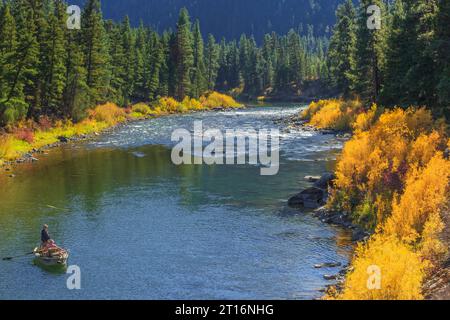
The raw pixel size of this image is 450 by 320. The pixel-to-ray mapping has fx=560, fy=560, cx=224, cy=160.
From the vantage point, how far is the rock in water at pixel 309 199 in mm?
33594

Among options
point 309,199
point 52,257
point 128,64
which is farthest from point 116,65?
point 52,257

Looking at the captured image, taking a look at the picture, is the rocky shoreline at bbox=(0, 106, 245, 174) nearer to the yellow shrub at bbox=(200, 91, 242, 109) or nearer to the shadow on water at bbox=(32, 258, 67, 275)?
the shadow on water at bbox=(32, 258, 67, 275)

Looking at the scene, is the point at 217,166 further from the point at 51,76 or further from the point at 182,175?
the point at 51,76

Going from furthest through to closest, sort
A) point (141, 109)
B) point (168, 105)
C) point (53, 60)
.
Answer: point (168, 105) < point (141, 109) < point (53, 60)

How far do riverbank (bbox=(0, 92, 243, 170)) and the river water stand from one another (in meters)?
4.17

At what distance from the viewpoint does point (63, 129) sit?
70.4 m

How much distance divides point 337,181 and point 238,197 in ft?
24.4

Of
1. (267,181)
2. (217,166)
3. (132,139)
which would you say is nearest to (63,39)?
(132,139)

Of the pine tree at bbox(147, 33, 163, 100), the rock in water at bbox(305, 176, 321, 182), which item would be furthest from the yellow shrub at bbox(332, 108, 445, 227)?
the pine tree at bbox(147, 33, 163, 100)

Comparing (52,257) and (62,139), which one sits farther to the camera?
(62,139)

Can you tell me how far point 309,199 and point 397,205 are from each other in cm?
931

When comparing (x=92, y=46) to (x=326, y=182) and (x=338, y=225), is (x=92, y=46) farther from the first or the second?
(x=338, y=225)

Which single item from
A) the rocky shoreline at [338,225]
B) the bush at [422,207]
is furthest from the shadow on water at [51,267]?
the bush at [422,207]

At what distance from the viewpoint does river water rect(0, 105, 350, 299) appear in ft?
72.6
